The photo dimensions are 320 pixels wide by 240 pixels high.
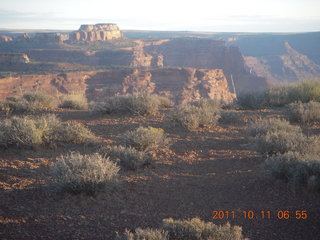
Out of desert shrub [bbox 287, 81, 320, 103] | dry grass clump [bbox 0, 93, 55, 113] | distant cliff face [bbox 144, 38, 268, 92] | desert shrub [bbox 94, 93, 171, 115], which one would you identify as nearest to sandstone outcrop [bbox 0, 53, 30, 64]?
distant cliff face [bbox 144, 38, 268, 92]

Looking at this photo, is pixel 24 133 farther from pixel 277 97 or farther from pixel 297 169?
pixel 277 97

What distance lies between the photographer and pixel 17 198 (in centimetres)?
408

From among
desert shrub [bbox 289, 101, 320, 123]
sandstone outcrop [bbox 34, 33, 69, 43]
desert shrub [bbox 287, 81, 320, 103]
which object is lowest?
desert shrub [bbox 289, 101, 320, 123]

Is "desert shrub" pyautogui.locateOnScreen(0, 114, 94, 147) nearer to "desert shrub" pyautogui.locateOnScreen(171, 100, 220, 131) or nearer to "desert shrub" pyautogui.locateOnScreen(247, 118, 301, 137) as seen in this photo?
"desert shrub" pyautogui.locateOnScreen(171, 100, 220, 131)

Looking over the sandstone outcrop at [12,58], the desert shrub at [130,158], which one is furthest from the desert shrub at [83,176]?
the sandstone outcrop at [12,58]

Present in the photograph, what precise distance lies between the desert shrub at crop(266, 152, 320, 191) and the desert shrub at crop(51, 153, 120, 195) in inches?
91.9

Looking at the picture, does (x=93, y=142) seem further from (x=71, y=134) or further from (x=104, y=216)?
(x=104, y=216)

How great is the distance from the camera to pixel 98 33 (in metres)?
75.2

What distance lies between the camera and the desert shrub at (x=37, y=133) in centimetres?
597

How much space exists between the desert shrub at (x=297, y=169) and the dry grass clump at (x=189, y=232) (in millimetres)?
1738

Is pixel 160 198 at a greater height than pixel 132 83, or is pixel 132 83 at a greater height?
pixel 160 198

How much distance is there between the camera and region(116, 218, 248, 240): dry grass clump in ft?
9.44

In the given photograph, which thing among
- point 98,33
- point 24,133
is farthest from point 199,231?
point 98,33

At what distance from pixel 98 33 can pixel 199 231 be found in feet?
251
